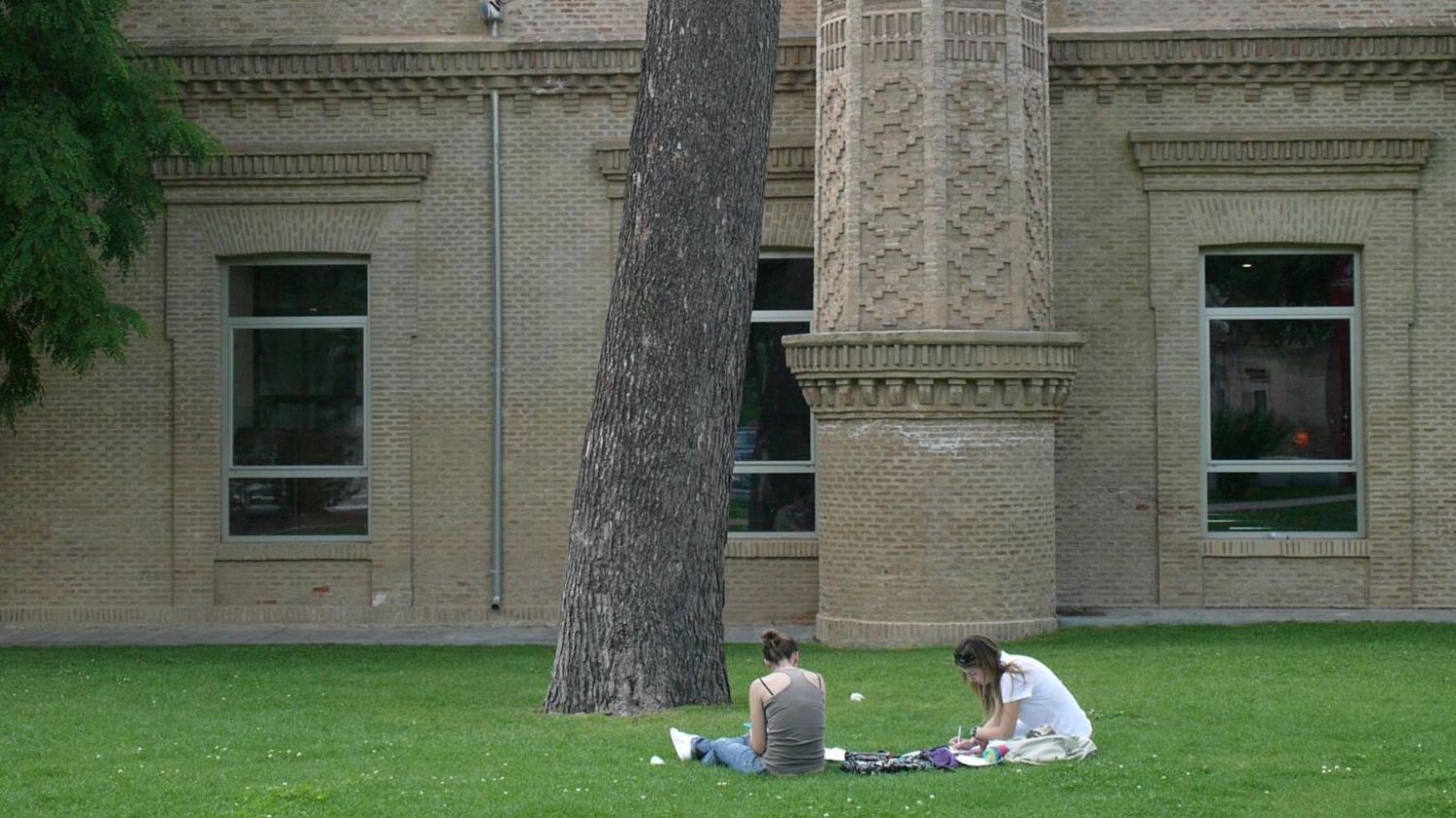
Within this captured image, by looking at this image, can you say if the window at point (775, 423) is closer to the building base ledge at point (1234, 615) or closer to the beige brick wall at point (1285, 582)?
the building base ledge at point (1234, 615)

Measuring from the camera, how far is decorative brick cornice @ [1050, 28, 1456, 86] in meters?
19.1

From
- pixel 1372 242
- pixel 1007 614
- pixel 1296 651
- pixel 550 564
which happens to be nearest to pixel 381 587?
pixel 550 564

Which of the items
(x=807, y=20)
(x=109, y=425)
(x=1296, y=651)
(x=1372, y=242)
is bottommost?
(x=1296, y=651)

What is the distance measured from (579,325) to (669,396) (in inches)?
275

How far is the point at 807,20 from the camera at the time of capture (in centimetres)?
1959

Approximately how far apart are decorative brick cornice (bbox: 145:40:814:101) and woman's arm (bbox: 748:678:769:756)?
35.0ft

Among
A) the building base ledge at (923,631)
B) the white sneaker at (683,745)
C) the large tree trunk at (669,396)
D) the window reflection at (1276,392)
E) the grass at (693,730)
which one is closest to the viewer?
the grass at (693,730)

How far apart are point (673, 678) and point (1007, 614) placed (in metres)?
5.18

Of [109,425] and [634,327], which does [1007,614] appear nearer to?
[634,327]

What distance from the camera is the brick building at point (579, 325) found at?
1920 centimetres

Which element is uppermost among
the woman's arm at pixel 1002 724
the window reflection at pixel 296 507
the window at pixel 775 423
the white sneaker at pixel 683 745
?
the window at pixel 775 423

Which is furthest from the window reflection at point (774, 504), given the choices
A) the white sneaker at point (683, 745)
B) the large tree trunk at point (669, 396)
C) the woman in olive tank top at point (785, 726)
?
the woman in olive tank top at point (785, 726)

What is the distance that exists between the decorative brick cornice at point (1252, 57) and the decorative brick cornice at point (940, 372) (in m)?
3.50

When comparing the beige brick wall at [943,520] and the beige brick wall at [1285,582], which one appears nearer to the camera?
the beige brick wall at [943,520]
